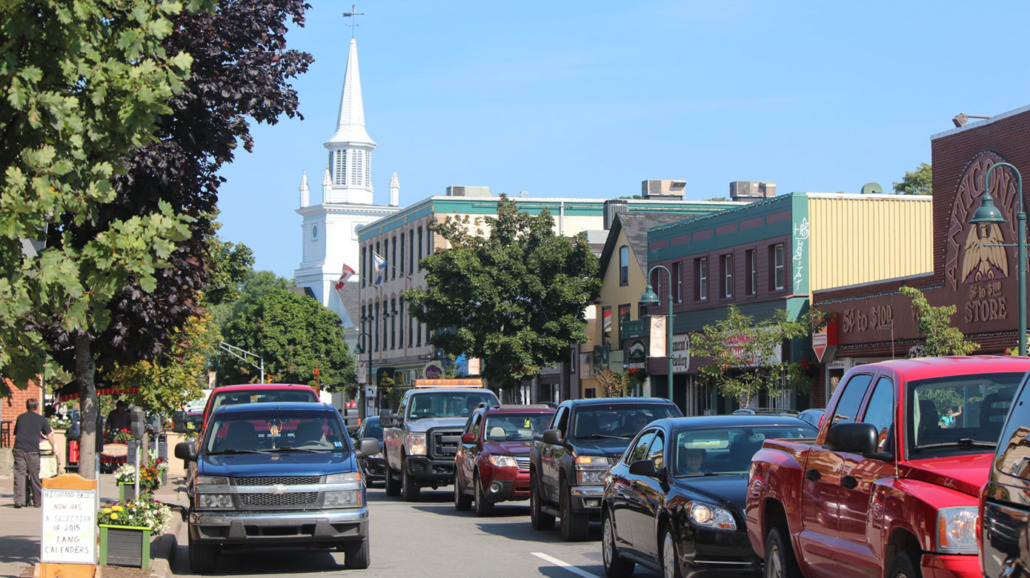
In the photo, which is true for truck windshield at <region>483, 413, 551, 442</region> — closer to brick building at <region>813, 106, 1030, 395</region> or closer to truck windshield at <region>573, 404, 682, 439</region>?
truck windshield at <region>573, 404, 682, 439</region>

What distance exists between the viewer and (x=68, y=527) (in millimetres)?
12430

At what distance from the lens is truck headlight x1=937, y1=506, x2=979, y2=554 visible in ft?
23.1

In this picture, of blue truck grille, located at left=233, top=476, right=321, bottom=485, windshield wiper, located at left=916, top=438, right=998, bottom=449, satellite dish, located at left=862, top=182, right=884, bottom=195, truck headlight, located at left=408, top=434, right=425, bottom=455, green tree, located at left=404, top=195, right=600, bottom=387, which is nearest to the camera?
windshield wiper, located at left=916, top=438, right=998, bottom=449

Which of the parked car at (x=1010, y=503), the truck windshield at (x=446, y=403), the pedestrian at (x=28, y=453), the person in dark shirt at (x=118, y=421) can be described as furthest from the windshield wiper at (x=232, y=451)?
the person in dark shirt at (x=118, y=421)

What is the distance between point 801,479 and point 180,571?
8.15 m

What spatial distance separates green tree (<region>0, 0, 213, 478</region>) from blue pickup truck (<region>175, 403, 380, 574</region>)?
2800mm

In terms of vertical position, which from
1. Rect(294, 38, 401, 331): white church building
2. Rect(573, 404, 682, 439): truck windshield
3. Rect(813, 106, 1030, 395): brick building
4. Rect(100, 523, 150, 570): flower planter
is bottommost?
Rect(100, 523, 150, 570): flower planter

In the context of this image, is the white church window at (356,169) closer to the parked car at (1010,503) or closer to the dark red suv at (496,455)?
the dark red suv at (496,455)

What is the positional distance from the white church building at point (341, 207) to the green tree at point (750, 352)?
13380cm

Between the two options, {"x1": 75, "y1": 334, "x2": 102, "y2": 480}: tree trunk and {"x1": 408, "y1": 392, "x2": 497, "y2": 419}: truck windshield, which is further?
{"x1": 408, "y1": 392, "x2": 497, "y2": 419}: truck windshield

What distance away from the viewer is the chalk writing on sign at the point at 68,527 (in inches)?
488

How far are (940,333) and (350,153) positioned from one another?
501ft

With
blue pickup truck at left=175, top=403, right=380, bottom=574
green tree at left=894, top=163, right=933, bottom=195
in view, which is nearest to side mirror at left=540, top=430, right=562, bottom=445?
blue pickup truck at left=175, top=403, right=380, bottom=574

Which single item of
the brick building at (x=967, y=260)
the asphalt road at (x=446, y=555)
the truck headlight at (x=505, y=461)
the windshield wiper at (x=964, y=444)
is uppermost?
the brick building at (x=967, y=260)
